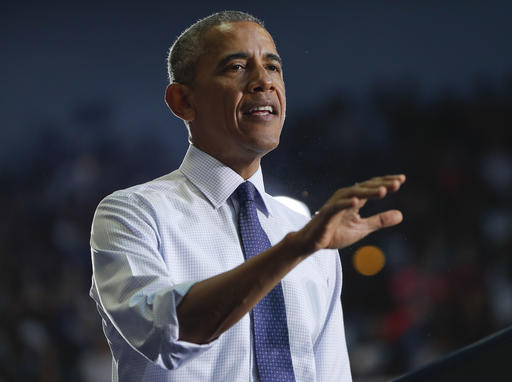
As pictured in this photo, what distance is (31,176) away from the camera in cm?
343

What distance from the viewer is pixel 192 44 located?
0.96 m

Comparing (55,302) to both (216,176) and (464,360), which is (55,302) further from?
(464,360)

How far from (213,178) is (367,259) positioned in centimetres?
85

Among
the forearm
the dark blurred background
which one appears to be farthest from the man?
the dark blurred background

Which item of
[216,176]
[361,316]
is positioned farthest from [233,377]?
[361,316]

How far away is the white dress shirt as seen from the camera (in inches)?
26.7

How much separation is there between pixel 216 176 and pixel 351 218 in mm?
315

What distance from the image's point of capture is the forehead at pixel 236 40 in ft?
3.02

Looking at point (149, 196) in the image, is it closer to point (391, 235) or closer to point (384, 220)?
point (384, 220)

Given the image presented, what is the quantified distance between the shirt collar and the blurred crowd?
135 centimetres

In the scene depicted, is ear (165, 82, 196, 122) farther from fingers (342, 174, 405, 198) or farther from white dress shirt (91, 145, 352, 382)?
fingers (342, 174, 405, 198)

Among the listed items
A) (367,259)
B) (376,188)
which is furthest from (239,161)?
(367,259)

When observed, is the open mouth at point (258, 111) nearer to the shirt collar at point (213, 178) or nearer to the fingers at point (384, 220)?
the shirt collar at point (213, 178)

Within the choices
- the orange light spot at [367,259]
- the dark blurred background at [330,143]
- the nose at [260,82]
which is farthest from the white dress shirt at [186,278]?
the dark blurred background at [330,143]
